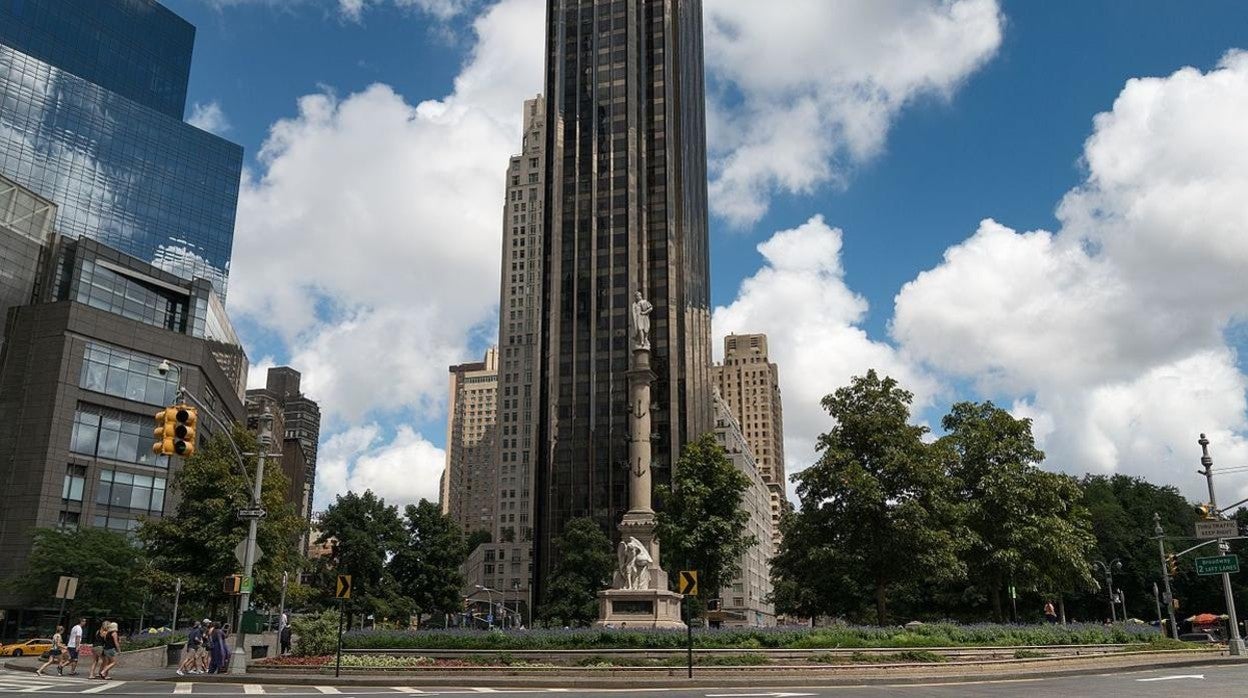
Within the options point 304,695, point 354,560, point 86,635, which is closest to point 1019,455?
point 304,695

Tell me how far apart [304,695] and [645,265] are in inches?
3724

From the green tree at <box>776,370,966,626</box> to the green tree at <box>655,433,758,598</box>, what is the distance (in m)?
5.39

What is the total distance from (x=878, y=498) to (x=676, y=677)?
18.3m

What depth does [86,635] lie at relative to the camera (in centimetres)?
5644

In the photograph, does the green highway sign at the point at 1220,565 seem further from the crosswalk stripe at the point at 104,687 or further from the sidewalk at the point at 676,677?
the crosswalk stripe at the point at 104,687

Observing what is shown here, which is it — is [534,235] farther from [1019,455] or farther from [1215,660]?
[1215,660]

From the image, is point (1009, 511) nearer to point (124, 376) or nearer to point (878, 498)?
point (878, 498)

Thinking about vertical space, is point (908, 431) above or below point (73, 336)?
below

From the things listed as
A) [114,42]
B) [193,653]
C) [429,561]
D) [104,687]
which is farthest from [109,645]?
[114,42]

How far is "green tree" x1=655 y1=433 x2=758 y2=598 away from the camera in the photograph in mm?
46500

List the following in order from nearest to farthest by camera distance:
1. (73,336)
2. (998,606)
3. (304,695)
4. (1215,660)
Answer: (304,695), (1215,660), (998,606), (73,336)

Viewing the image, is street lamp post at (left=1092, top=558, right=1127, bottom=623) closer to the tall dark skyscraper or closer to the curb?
the curb

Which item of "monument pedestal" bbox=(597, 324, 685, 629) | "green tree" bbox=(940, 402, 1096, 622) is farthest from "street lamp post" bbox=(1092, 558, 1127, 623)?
"monument pedestal" bbox=(597, 324, 685, 629)

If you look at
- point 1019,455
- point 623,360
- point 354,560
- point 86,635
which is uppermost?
point 623,360
